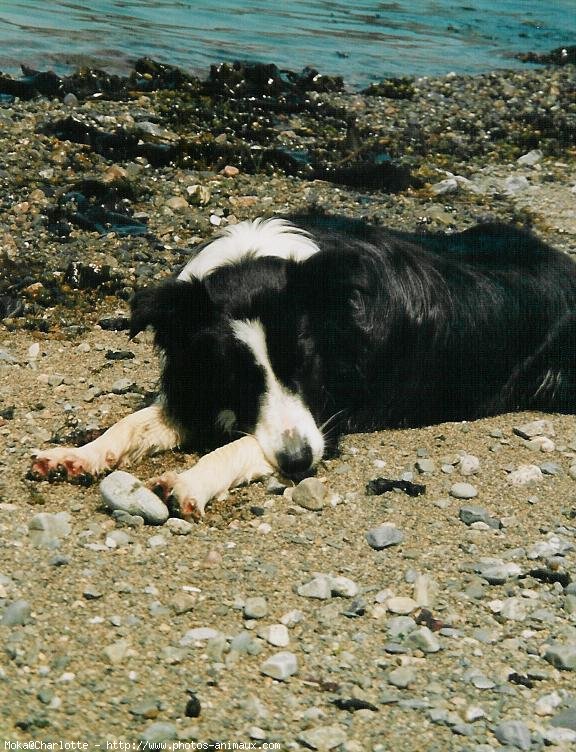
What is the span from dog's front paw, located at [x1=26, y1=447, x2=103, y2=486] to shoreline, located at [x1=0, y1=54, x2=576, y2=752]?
0.08m

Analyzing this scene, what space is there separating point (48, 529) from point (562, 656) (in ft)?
7.06

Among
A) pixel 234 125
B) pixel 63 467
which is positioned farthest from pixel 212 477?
pixel 234 125

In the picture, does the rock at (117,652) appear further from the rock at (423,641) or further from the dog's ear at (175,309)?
the dog's ear at (175,309)

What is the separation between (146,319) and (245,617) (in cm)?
217

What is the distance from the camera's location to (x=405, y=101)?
1633cm

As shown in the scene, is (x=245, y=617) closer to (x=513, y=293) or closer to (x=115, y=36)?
(x=513, y=293)

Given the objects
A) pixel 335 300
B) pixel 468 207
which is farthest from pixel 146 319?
pixel 468 207

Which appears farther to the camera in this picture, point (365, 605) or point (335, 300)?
point (335, 300)

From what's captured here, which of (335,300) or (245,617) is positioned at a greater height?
(335,300)

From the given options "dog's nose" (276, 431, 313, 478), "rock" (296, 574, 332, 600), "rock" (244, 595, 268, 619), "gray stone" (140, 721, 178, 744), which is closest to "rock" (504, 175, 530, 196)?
"dog's nose" (276, 431, 313, 478)

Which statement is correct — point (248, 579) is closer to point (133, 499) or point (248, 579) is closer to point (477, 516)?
point (133, 499)

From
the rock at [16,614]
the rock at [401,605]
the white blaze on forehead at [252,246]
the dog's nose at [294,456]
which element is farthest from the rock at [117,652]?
the white blaze on forehead at [252,246]

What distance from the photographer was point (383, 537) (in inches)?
193

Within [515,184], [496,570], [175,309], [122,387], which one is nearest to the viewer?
[496,570]
